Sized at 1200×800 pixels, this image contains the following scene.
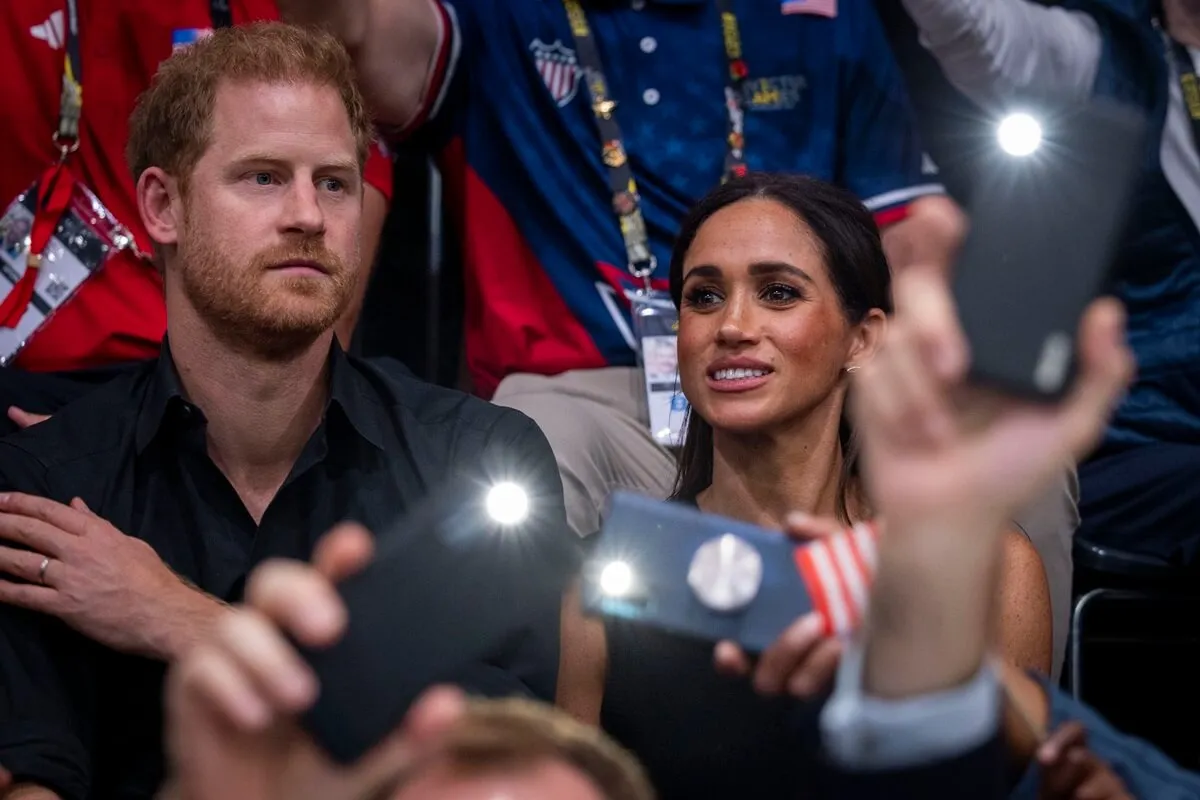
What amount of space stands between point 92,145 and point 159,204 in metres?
0.39

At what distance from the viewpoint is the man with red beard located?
1448mm

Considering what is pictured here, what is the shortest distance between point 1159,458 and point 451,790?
5.88 feet

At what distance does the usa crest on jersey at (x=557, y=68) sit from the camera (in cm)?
236

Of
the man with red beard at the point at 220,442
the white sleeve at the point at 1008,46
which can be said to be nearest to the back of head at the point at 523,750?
the man with red beard at the point at 220,442

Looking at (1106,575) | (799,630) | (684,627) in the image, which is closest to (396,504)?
(684,627)

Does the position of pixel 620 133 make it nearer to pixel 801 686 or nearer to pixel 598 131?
pixel 598 131

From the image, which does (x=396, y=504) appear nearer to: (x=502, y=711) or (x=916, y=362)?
(x=502, y=711)

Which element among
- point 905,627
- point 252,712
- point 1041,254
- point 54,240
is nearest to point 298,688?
point 252,712

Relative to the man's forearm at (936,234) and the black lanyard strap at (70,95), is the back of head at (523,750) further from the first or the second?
the black lanyard strap at (70,95)

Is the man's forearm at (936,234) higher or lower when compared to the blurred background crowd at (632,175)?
higher

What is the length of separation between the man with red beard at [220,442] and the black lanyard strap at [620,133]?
0.55 m

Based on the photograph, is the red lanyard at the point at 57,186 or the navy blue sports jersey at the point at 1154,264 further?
the navy blue sports jersey at the point at 1154,264

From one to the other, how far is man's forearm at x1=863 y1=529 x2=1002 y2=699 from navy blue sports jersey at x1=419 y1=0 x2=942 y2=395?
1525mm

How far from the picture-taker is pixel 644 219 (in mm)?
2354
